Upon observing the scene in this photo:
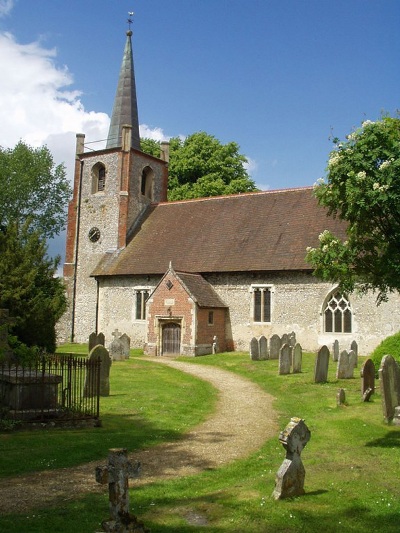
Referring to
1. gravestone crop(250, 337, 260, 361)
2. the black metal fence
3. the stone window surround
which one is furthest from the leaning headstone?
the stone window surround

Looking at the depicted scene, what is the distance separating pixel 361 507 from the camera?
6.09 m

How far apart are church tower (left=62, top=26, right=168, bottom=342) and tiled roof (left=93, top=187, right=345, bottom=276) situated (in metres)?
1.52

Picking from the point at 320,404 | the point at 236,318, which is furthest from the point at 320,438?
the point at 236,318

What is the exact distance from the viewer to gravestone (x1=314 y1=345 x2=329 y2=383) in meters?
15.8

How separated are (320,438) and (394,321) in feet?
47.6

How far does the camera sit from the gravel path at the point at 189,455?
259 inches

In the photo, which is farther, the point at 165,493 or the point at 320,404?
the point at 320,404

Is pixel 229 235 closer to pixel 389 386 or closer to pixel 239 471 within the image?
pixel 389 386

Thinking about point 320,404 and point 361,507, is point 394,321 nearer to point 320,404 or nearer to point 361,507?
point 320,404

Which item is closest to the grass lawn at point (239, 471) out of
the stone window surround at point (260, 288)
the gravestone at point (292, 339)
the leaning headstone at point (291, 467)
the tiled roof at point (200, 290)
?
the leaning headstone at point (291, 467)

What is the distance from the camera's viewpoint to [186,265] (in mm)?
28453

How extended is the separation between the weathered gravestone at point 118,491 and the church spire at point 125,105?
31634 millimetres

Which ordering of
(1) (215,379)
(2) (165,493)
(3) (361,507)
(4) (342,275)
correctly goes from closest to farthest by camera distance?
1. (3) (361,507)
2. (2) (165,493)
3. (4) (342,275)
4. (1) (215,379)

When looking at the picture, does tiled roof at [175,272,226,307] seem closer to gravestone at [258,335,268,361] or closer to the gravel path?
gravestone at [258,335,268,361]
